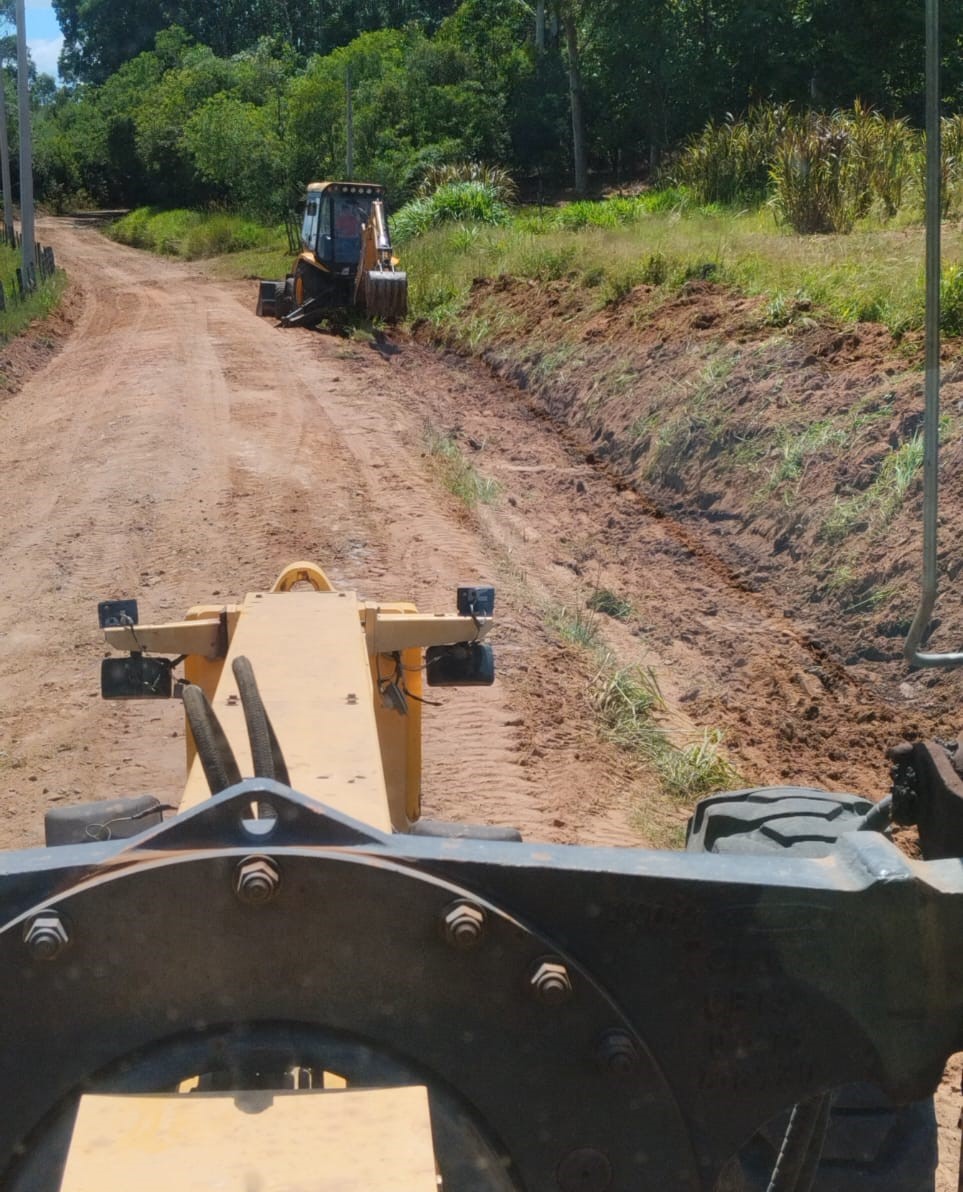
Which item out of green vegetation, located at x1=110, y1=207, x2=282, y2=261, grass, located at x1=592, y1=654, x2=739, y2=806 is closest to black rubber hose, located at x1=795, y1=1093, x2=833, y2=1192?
grass, located at x1=592, y1=654, x2=739, y2=806

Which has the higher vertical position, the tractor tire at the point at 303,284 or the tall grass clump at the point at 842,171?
the tall grass clump at the point at 842,171

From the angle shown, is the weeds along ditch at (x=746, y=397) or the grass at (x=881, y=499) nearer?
the weeds along ditch at (x=746, y=397)

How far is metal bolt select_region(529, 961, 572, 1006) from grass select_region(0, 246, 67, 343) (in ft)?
75.1

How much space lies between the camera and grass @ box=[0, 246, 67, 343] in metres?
24.0

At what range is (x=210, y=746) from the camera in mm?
1691

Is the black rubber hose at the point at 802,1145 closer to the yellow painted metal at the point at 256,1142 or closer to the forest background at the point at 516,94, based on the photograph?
the yellow painted metal at the point at 256,1142

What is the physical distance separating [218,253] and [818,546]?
38.9m

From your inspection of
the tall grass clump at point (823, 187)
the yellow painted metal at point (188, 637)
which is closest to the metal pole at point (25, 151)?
the tall grass clump at point (823, 187)

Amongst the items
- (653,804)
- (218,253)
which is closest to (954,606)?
(653,804)

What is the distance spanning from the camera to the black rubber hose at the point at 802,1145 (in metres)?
1.65

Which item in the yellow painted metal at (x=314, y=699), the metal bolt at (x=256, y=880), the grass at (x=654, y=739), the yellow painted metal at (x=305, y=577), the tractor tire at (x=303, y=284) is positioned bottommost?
the grass at (x=654, y=739)

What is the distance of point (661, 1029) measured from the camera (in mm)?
1525

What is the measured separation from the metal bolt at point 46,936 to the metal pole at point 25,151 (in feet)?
92.6

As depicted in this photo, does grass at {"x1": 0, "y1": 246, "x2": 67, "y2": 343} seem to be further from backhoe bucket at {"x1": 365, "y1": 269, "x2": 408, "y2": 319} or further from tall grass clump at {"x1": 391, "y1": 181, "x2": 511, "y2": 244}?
tall grass clump at {"x1": 391, "y1": 181, "x2": 511, "y2": 244}
